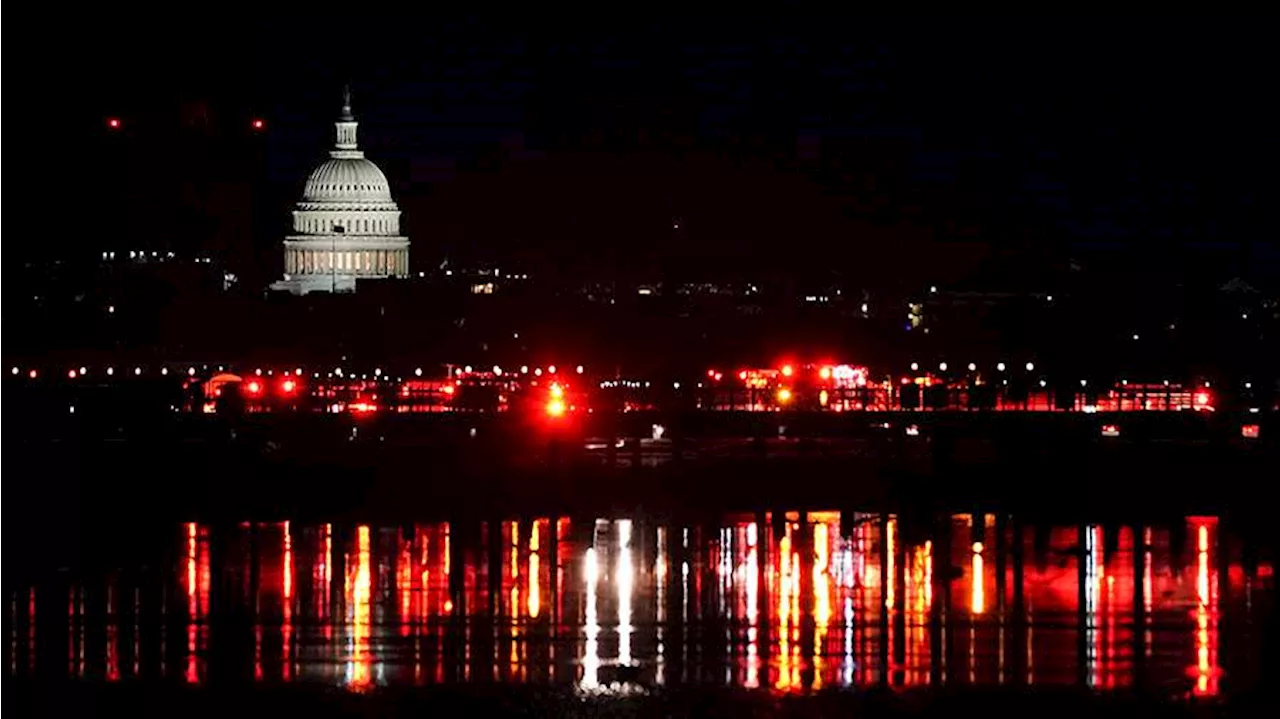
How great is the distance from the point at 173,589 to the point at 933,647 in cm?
1141

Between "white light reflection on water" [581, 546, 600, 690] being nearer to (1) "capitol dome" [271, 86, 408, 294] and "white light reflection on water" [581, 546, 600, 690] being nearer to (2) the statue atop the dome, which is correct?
(1) "capitol dome" [271, 86, 408, 294]

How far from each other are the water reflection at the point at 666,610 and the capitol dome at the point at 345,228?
379 feet

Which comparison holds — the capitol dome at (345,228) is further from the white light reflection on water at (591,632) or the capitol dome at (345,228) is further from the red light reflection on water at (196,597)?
the white light reflection on water at (591,632)

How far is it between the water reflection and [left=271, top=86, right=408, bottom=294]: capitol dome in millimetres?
115589

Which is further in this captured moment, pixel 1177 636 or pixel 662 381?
pixel 662 381

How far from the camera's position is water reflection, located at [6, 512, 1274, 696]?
1695 inches

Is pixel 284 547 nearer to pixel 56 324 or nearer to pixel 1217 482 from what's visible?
pixel 1217 482

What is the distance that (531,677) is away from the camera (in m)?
42.4

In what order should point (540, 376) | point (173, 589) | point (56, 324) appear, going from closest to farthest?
point (173, 589), point (56, 324), point (540, 376)

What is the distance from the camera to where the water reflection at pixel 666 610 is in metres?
43.1

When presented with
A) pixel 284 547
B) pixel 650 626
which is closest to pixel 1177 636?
pixel 650 626

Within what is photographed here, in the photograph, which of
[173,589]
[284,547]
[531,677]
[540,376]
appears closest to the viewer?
[531,677]

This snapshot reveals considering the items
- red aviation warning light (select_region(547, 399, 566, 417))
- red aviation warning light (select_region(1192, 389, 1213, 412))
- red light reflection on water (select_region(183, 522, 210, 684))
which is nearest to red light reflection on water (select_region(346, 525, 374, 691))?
red light reflection on water (select_region(183, 522, 210, 684))

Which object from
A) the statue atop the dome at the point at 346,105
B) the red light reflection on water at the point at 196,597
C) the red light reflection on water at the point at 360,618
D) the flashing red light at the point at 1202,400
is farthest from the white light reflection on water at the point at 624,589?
the statue atop the dome at the point at 346,105
